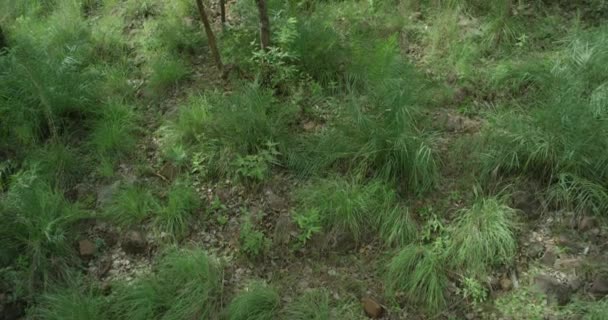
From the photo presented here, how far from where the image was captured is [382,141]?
385cm

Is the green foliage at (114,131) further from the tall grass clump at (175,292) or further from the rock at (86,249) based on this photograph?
the tall grass clump at (175,292)

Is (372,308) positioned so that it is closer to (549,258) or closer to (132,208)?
(549,258)

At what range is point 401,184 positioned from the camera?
12.7ft

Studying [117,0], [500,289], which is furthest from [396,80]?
[117,0]

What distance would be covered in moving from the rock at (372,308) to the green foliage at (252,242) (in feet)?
2.52

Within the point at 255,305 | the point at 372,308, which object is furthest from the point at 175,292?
the point at 372,308

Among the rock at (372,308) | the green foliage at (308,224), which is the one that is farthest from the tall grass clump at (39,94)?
the rock at (372,308)

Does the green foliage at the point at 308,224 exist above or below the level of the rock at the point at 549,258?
above

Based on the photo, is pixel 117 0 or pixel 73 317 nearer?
pixel 73 317

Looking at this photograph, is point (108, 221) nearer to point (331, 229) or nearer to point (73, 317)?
point (73, 317)

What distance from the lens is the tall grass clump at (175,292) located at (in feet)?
10.6

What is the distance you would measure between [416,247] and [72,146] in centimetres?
291

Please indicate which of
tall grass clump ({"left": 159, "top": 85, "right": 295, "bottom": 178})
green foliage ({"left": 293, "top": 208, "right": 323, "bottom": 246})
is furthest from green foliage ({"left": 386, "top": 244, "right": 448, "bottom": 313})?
tall grass clump ({"left": 159, "top": 85, "right": 295, "bottom": 178})

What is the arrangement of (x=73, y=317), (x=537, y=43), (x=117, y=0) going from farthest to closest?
1. (x=117, y=0)
2. (x=537, y=43)
3. (x=73, y=317)
